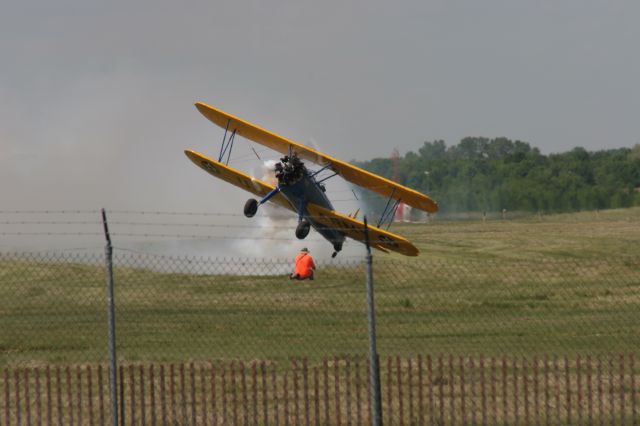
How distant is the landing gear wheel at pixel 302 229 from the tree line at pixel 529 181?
4580cm

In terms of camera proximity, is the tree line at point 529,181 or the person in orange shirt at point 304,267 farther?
the tree line at point 529,181

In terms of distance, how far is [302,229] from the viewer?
28.6 metres

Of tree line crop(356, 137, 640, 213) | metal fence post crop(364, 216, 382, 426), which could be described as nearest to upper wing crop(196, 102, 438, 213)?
metal fence post crop(364, 216, 382, 426)

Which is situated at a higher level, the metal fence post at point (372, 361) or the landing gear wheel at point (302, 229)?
the landing gear wheel at point (302, 229)

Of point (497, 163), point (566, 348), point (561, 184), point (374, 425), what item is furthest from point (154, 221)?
point (497, 163)

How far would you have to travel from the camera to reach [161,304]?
858 inches

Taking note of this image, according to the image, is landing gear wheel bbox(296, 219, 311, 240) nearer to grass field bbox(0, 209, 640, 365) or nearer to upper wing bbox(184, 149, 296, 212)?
upper wing bbox(184, 149, 296, 212)

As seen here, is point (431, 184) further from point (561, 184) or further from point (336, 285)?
point (336, 285)

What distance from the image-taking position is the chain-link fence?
12117mm

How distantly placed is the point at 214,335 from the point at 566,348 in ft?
18.5

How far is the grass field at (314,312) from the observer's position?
16.8 metres

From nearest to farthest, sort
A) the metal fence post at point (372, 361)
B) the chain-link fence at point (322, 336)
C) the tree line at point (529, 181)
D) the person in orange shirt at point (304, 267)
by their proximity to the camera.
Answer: the metal fence post at point (372, 361)
the chain-link fence at point (322, 336)
the person in orange shirt at point (304, 267)
the tree line at point (529, 181)

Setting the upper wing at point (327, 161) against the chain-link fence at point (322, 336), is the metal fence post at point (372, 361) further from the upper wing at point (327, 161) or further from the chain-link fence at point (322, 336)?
the upper wing at point (327, 161)

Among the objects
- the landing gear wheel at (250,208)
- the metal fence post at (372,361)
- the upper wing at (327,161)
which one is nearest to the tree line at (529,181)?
the upper wing at (327,161)
